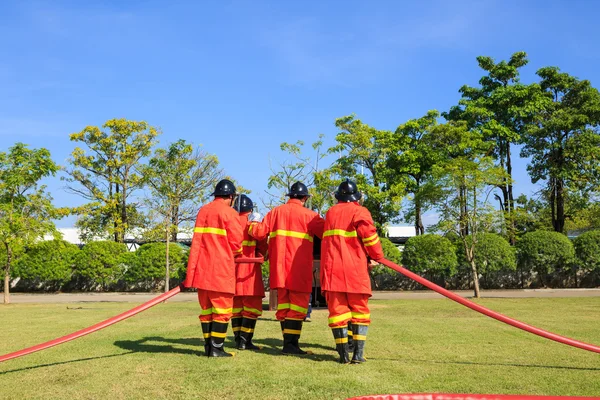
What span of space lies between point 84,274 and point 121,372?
2519 centimetres

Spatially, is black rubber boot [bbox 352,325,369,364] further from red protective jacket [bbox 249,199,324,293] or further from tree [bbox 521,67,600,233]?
tree [bbox 521,67,600,233]

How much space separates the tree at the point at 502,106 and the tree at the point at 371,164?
7253 millimetres

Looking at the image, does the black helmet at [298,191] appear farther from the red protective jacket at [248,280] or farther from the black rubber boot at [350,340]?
the black rubber boot at [350,340]

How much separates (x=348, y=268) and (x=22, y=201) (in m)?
18.5

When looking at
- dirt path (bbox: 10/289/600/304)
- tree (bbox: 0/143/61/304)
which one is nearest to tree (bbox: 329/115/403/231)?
dirt path (bbox: 10/289/600/304)

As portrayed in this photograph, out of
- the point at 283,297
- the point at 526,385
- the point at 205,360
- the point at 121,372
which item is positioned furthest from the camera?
the point at 283,297

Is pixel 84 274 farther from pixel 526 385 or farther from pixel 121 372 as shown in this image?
pixel 526 385

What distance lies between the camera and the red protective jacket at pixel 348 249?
687 centimetres

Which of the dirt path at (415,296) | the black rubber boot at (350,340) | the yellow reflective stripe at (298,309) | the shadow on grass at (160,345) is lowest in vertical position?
the dirt path at (415,296)

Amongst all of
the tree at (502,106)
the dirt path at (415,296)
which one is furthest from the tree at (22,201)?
the tree at (502,106)

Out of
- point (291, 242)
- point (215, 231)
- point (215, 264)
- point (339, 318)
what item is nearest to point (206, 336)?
point (215, 264)

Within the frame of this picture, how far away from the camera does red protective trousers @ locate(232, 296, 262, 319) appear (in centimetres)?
792

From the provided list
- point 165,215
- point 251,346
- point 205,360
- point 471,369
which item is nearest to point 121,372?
point 205,360

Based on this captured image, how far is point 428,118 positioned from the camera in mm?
38562
